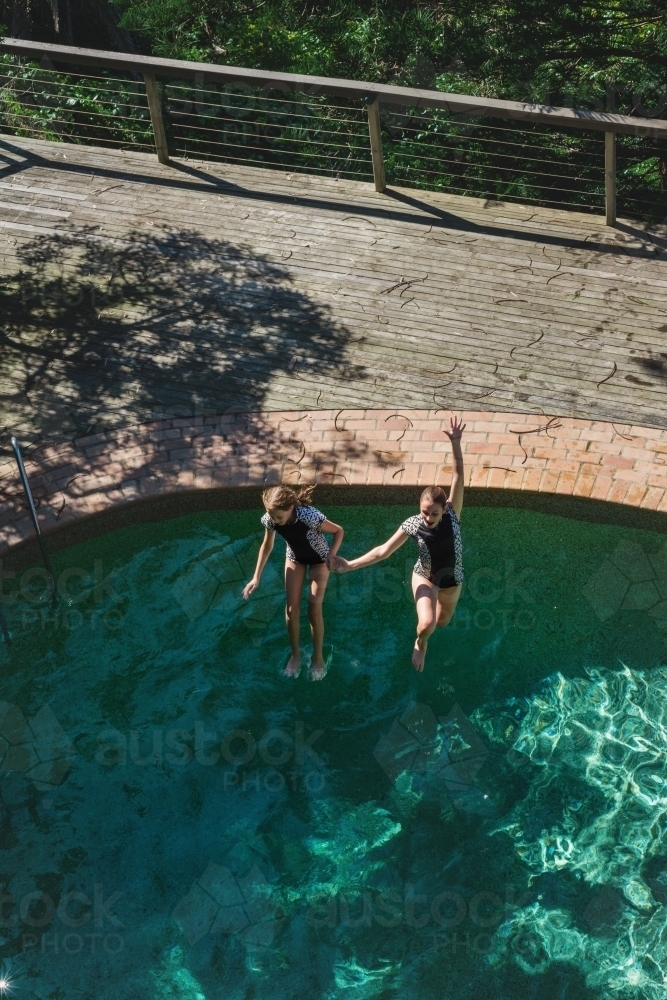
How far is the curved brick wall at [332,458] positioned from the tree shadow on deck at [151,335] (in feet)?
1.12

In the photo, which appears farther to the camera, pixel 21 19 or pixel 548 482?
pixel 21 19

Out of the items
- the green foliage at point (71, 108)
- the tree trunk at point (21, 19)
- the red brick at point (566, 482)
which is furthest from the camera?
the tree trunk at point (21, 19)

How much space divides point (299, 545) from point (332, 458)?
1888 mm

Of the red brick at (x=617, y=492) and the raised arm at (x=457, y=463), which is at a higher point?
the raised arm at (x=457, y=463)

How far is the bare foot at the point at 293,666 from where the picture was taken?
26.7 feet

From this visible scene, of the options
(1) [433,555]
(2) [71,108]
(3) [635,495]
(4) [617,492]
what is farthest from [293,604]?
(2) [71,108]

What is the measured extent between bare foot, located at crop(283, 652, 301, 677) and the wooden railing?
6397mm

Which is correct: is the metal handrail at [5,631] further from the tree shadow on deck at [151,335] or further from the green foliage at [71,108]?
the green foliage at [71,108]

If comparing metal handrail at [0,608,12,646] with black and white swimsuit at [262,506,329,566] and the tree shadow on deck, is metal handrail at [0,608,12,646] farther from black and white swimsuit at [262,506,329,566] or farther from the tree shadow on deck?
black and white swimsuit at [262,506,329,566]

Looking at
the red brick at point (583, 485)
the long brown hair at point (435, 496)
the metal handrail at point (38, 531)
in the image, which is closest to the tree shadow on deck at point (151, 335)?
the metal handrail at point (38, 531)

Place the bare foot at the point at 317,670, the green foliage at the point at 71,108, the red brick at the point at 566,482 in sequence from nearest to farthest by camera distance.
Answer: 1. the bare foot at the point at 317,670
2. the red brick at the point at 566,482
3. the green foliage at the point at 71,108

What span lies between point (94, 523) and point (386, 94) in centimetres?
593

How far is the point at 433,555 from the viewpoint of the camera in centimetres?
738

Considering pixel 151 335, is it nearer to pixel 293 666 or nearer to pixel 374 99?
pixel 374 99
